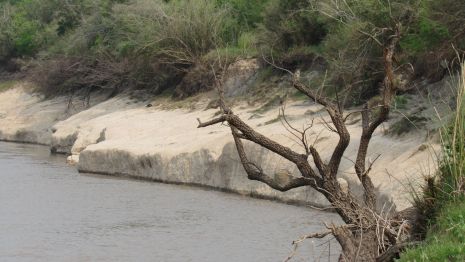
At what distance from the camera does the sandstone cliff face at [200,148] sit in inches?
715

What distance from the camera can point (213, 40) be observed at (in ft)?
117

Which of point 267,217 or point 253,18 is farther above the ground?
point 253,18

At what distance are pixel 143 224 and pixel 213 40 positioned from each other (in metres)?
18.0

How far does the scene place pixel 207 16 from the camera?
36406mm

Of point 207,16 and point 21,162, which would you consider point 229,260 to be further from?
point 207,16

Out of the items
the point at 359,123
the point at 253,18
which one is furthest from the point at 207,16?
the point at 359,123

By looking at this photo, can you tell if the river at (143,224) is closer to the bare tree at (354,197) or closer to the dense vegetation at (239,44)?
the bare tree at (354,197)

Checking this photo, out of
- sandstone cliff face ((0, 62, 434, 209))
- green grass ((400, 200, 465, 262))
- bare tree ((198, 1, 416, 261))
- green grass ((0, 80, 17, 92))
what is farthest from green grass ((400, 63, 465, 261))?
green grass ((0, 80, 17, 92))

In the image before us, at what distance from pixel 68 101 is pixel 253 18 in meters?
10.3

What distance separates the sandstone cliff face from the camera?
1817cm

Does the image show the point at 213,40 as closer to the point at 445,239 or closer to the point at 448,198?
the point at 448,198

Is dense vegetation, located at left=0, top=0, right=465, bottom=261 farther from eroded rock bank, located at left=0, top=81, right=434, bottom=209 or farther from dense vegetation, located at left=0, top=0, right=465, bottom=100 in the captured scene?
eroded rock bank, located at left=0, top=81, right=434, bottom=209

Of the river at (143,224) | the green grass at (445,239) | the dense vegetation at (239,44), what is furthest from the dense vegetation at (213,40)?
the green grass at (445,239)

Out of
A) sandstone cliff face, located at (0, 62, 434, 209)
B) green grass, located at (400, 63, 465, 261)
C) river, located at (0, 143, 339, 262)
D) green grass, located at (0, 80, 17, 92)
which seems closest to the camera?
green grass, located at (400, 63, 465, 261)
